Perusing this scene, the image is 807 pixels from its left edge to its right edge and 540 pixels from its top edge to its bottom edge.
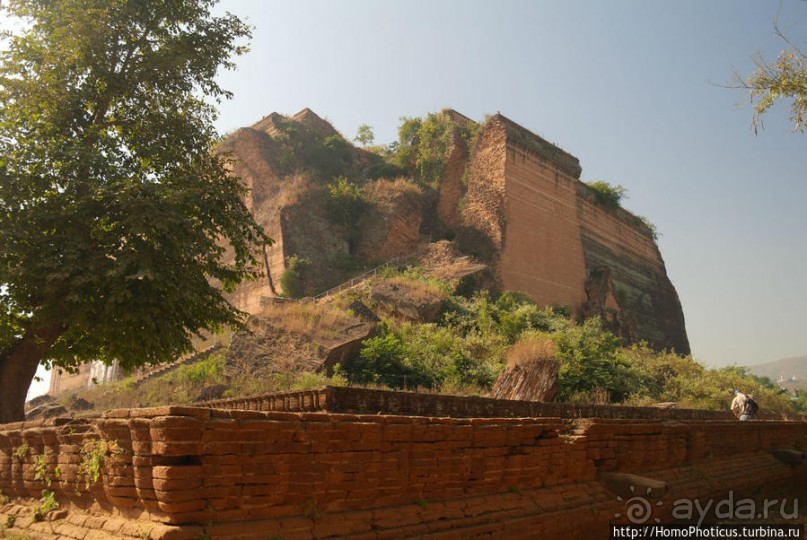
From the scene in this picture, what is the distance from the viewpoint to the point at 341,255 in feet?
70.9

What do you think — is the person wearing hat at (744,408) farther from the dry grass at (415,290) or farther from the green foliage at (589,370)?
the dry grass at (415,290)

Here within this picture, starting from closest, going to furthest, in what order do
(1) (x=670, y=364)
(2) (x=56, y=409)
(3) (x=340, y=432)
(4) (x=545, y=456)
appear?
(3) (x=340, y=432) < (4) (x=545, y=456) < (2) (x=56, y=409) < (1) (x=670, y=364)

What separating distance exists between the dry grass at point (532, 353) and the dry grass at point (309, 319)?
115 inches

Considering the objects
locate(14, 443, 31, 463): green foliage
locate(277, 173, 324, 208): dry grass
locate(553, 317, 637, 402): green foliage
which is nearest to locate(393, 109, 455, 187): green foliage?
locate(277, 173, 324, 208): dry grass

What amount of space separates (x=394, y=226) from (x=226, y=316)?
14.2 metres

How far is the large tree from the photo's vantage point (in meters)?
6.67

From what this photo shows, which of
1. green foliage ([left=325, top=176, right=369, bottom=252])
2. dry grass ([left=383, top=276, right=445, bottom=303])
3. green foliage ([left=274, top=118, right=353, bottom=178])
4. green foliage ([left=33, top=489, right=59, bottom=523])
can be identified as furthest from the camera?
green foliage ([left=274, top=118, right=353, bottom=178])

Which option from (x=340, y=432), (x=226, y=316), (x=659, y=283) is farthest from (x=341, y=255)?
(x=340, y=432)

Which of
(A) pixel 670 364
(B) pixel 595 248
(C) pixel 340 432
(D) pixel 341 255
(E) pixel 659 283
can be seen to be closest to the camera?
(C) pixel 340 432

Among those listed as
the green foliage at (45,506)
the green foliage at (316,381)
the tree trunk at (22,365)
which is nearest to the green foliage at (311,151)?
the green foliage at (316,381)

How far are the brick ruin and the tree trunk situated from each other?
309 cm

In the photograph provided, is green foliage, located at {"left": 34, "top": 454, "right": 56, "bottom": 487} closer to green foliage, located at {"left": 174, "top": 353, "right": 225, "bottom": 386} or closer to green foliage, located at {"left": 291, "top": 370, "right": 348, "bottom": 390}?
green foliage, located at {"left": 291, "top": 370, "right": 348, "bottom": 390}

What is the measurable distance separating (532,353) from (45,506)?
801 centimetres

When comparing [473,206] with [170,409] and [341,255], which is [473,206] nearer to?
[341,255]
